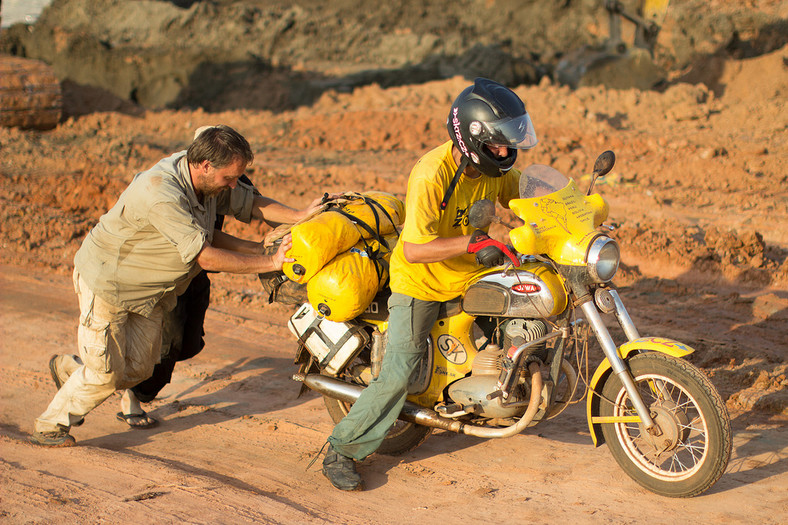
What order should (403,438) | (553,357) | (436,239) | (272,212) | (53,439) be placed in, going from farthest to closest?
(272,212)
(53,439)
(403,438)
(553,357)
(436,239)

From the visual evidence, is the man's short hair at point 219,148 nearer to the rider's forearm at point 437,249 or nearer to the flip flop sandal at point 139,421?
the rider's forearm at point 437,249

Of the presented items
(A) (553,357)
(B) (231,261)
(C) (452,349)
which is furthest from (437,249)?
(B) (231,261)

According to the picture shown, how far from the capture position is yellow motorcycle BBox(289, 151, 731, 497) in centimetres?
390

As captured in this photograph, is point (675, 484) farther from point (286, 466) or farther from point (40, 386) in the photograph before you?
point (40, 386)

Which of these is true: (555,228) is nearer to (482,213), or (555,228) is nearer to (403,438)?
(482,213)

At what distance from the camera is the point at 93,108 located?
18344 mm

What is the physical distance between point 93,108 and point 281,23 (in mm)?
9510

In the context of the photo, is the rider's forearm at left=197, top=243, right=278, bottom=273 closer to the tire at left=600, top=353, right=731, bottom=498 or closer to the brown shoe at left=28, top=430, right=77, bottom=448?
the brown shoe at left=28, top=430, right=77, bottom=448

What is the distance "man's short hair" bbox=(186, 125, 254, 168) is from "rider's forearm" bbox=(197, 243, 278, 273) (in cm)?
51

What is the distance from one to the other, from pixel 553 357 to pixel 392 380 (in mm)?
890

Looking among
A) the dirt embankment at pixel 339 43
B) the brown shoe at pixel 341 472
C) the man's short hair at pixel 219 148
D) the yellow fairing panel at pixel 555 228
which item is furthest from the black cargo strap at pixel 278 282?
the dirt embankment at pixel 339 43

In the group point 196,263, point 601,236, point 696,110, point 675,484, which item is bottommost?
point 675,484

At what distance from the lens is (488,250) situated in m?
3.67

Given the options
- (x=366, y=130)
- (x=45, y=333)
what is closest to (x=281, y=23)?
(x=366, y=130)
